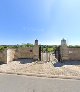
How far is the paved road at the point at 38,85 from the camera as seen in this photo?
6.51 metres

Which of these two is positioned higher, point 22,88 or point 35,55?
point 35,55

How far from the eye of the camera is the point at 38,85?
6.99m

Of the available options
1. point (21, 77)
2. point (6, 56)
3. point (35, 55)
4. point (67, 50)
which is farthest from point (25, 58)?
point (21, 77)

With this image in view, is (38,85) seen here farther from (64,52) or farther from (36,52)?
(36,52)

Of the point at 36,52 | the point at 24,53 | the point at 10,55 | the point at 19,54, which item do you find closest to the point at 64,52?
the point at 36,52

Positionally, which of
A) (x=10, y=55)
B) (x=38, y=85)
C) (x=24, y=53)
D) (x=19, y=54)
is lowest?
(x=38, y=85)

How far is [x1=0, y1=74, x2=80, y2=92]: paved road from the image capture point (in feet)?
21.4

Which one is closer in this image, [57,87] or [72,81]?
[57,87]

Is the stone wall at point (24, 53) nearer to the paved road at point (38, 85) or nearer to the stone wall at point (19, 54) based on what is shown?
the stone wall at point (19, 54)

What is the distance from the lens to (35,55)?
20.0 m

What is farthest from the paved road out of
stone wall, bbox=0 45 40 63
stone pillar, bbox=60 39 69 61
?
stone pillar, bbox=60 39 69 61

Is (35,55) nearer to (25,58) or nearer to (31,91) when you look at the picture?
(25,58)

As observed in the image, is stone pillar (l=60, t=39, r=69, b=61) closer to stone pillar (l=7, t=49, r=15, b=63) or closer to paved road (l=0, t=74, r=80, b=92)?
stone pillar (l=7, t=49, r=15, b=63)

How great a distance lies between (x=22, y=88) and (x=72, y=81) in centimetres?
225
